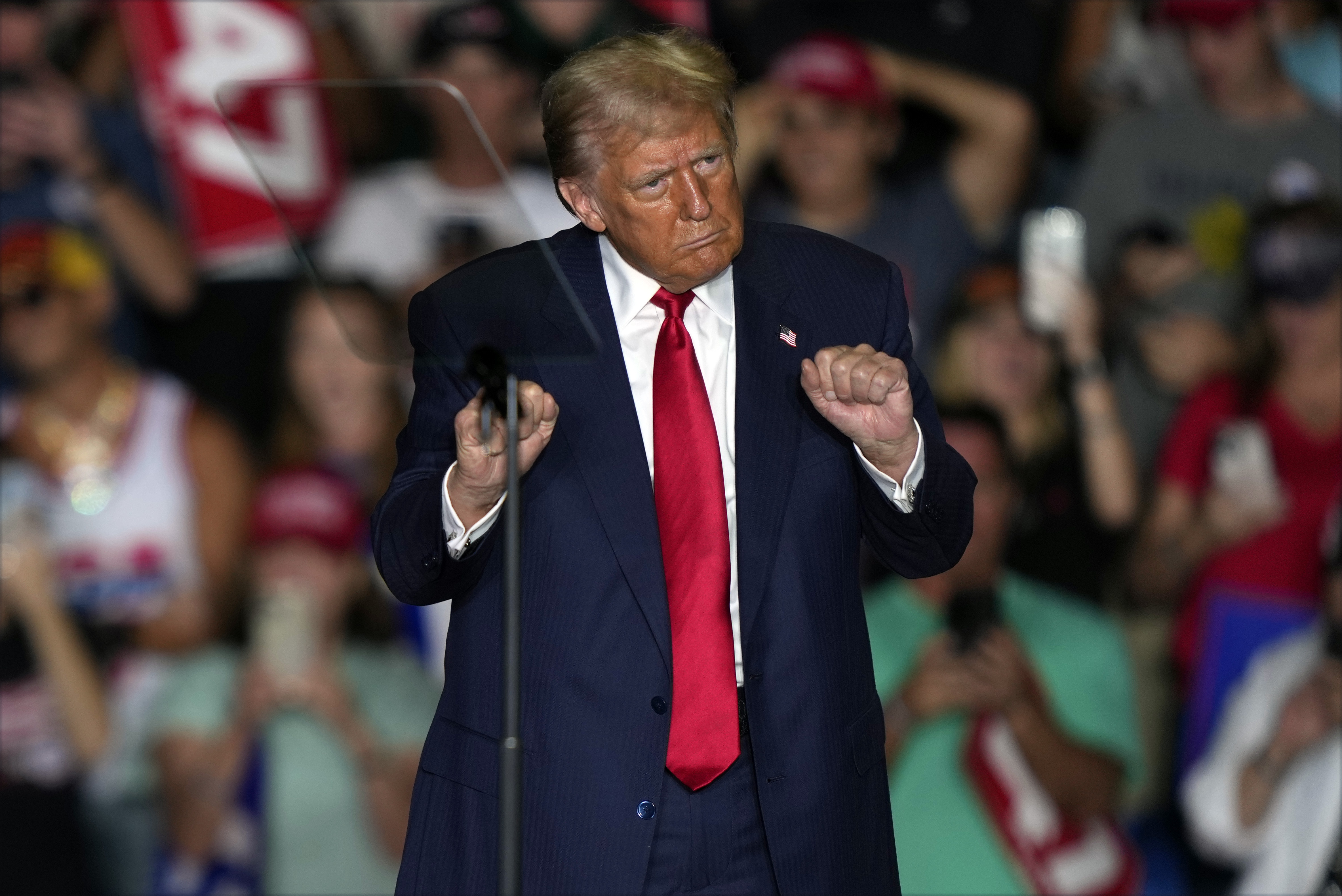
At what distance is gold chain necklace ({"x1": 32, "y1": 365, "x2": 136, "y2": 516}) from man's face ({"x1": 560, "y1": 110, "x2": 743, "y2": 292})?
2549mm

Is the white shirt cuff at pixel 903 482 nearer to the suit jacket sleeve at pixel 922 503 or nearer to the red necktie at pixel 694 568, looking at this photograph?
the suit jacket sleeve at pixel 922 503

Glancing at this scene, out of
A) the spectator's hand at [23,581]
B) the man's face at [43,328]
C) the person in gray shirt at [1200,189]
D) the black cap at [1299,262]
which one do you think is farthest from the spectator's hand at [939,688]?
the man's face at [43,328]

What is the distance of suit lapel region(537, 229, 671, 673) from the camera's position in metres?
1.59

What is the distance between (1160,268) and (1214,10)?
651mm

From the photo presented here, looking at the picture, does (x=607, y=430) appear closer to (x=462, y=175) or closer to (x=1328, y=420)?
(x=462, y=175)

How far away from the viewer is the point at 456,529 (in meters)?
1.58

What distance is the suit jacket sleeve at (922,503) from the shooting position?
5.41ft

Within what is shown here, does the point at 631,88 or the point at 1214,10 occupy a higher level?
the point at 1214,10

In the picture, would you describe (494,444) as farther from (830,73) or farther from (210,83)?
(210,83)

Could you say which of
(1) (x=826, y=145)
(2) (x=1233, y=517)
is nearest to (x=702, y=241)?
(2) (x=1233, y=517)

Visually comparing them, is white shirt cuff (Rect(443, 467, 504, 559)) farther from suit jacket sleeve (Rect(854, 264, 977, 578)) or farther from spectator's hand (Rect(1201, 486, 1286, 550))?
spectator's hand (Rect(1201, 486, 1286, 550))

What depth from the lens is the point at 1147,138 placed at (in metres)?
4.23

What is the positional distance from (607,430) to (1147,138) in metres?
3.02

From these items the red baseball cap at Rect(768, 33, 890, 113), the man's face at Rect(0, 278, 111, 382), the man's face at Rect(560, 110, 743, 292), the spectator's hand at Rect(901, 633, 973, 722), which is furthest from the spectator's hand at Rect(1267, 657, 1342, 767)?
the man's face at Rect(0, 278, 111, 382)
